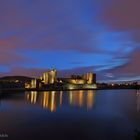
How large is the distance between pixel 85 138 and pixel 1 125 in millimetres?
9486

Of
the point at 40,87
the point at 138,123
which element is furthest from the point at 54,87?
the point at 138,123

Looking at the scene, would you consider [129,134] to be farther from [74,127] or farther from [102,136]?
[74,127]

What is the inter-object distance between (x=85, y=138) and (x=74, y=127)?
15.8ft

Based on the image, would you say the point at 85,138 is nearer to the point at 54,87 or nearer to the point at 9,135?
the point at 9,135

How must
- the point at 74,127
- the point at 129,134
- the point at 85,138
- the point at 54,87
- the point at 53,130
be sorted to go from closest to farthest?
the point at 85,138, the point at 129,134, the point at 53,130, the point at 74,127, the point at 54,87

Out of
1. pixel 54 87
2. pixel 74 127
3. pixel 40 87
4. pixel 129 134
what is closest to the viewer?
pixel 129 134

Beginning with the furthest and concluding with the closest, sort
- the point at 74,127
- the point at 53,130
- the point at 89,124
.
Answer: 1. the point at 89,124
2. the point at 74,127
3. the point at 53,130

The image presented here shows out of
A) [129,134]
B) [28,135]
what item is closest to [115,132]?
[129,134]

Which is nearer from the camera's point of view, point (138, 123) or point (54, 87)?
point (138, 123)

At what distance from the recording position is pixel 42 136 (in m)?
20.5

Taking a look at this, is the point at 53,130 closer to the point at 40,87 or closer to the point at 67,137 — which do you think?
the point at 67,137

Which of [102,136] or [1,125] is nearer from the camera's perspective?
[102,136]

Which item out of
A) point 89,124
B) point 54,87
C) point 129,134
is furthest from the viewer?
point 54,87

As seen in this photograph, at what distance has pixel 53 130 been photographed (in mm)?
23312
